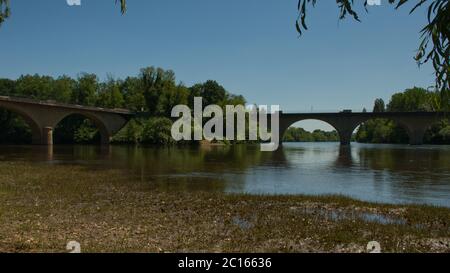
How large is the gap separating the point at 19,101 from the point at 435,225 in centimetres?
8681

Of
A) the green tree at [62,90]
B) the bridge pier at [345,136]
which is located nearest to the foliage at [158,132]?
the green tree at [62,90]

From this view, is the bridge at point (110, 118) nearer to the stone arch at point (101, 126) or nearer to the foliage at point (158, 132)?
the stone arch at point (101, 126)

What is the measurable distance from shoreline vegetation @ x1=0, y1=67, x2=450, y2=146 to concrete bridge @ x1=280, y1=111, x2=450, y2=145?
4.59 meters

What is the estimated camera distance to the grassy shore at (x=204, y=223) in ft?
36.2

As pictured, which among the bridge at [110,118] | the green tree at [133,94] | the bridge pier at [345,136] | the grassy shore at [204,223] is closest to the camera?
the grassy shore at [204,223]

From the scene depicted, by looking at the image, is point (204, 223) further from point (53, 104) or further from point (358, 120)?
point (358, 120)

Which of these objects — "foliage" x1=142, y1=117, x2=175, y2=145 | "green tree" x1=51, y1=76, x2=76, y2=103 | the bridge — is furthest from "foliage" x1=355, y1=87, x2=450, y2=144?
"green tree" x1=51, y1=76, x2=76, y2=103

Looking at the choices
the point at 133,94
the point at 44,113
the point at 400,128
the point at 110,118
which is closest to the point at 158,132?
the point at 110,118

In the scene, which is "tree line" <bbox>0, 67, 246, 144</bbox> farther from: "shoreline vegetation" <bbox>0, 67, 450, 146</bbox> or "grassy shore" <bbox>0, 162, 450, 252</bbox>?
"grassy shore" <bbox>0, 162, 450, 252</bbox>

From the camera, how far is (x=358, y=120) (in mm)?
127250

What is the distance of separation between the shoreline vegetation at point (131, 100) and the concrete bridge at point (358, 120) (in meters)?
4.59

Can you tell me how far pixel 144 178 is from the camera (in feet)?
95.5

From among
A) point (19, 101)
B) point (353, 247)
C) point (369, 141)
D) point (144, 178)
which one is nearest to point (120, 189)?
point (144, 178)

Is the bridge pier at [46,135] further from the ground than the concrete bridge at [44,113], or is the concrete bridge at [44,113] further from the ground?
the concrete bridge at [44,113]
